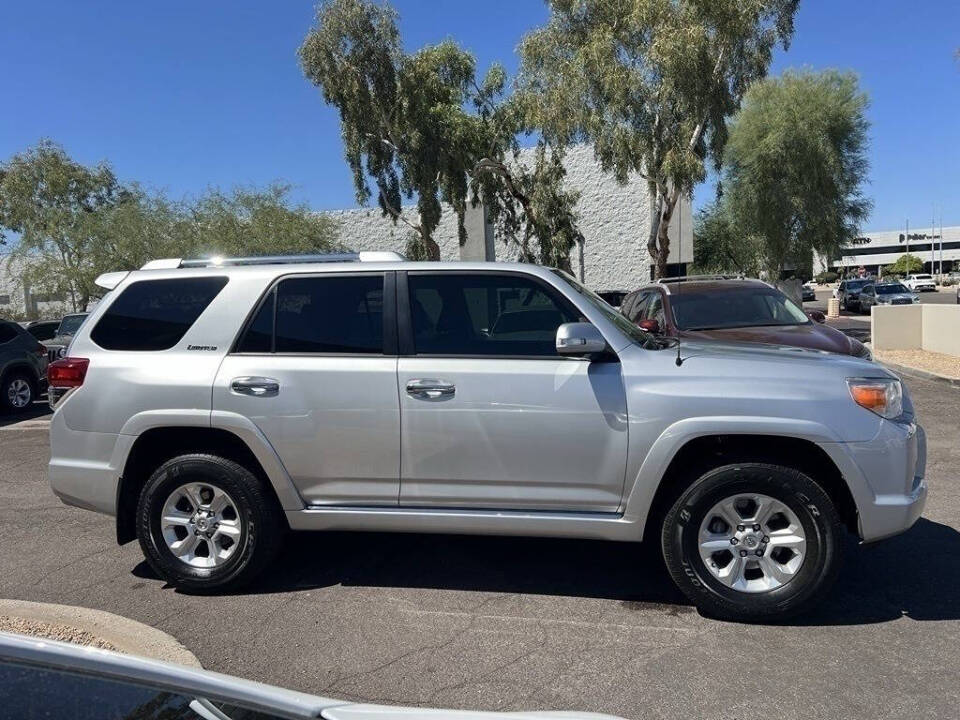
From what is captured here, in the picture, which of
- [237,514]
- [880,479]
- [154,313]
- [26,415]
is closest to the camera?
[880,479]

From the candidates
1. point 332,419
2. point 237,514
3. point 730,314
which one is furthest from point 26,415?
point 730,314

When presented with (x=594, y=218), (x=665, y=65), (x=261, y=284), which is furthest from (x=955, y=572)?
(x=594, y=218)

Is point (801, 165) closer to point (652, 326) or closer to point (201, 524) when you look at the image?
point (652, 326)

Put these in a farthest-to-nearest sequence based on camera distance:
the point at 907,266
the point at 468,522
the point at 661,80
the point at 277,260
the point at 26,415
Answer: the point at 907,266, the point at 661,80, the point at 26,415, the point at 277,260, the point at 468,522

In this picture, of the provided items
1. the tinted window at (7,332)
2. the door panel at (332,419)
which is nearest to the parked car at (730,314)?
the door panel at (332,419)

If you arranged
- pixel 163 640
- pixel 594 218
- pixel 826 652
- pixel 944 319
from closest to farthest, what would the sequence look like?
pixel 826 652
pixel 163 640
pixel 944 319
pixel 594 218

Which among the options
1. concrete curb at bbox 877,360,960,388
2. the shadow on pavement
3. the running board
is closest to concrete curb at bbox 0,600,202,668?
the running board

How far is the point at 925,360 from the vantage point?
15188 millimetres

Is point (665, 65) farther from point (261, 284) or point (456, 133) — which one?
point (261, 284)

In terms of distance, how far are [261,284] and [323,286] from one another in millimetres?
381

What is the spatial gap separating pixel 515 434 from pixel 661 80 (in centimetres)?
1723

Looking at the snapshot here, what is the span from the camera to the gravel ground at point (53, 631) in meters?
4.10

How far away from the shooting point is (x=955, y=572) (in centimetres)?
483

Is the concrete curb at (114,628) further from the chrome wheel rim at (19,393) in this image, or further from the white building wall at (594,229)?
the white building wall at (594,229)
